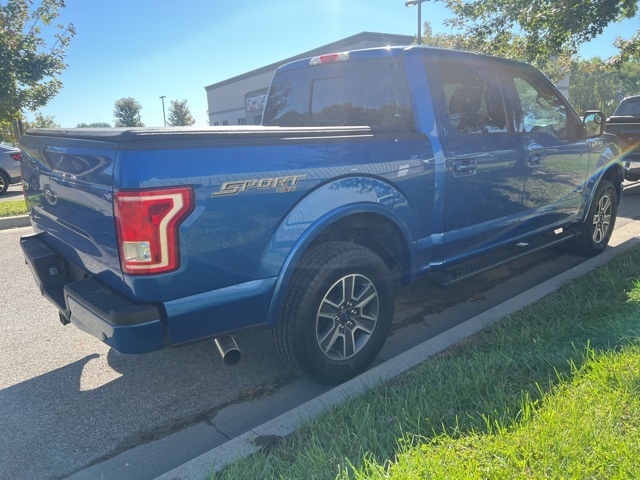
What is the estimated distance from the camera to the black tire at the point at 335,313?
271 centimetres

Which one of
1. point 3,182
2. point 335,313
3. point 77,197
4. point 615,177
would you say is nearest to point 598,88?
point 615,177

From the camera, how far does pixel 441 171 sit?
133 inches

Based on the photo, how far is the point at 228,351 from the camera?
2496mm

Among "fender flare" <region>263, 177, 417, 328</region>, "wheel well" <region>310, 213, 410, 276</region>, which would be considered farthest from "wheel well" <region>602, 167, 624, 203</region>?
"fender flare" <region>263, 177, 417, 328</region>

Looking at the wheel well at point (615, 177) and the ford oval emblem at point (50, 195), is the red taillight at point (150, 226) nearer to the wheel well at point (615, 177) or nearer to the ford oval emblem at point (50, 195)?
the ford oval emblem at point (50, 195)

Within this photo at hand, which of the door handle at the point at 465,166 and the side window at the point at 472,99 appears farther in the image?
the side window at the point at 472,99

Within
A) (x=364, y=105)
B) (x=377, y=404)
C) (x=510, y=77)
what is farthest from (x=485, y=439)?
(x=510, y=77)

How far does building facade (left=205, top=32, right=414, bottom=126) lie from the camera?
992 inches

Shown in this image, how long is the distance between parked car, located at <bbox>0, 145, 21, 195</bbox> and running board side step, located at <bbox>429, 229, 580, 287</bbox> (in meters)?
13.0

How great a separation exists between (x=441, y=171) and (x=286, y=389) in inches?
70.4

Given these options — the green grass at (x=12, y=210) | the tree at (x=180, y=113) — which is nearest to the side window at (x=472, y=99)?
the green grass at (x=12, y=210)

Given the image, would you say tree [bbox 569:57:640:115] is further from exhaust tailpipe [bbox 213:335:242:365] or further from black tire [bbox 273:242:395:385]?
exhaust tailpipe [bbox 213:335:242:365]

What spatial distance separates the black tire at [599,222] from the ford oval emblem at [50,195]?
196 inches

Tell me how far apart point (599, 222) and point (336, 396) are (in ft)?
13.8
